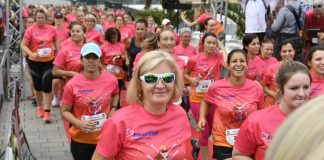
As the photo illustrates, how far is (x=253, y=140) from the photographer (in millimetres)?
3004

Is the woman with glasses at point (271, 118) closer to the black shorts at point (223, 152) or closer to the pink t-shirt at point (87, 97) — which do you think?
the black shorts at point (223, 152)

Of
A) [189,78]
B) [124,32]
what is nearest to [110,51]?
[189,78]

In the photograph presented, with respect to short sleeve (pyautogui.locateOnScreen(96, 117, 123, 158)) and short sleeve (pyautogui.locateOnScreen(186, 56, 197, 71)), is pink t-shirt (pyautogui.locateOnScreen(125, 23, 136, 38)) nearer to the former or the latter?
short sleeve (pyautogui.locateOnScreen(186, 56, 197, 71))

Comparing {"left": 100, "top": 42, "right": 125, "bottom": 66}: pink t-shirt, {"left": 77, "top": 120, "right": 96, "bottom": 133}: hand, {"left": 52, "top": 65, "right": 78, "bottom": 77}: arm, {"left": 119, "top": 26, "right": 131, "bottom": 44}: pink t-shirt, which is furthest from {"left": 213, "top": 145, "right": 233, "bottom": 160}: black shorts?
{"left": 119, "top": 26, "right": 131, "bottom": 44}: pink t-shirt

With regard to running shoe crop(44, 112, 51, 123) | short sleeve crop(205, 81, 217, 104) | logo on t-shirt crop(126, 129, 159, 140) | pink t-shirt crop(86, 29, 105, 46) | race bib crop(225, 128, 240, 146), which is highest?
pink t-shirt crop(86, 29, 105, 46)

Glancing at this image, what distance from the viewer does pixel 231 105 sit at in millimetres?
4555

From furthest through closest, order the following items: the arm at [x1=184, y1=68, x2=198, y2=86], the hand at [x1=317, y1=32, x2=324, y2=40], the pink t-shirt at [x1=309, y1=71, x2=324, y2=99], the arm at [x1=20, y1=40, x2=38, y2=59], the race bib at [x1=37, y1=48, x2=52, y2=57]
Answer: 1. the hand at [x1=317, y1=32, x2=324, y2=40]
2. the race bib at [x1=37, y1=48, x2=52, y2=57]
3. the arm at [x1=20, y1=40, x2=38, y2=59]
4. the arm at [x1=184, y1=68, x2=198, y2=86]
5. the pink t-shirt at [x1=309, y1=71, x2=324, y2=99]

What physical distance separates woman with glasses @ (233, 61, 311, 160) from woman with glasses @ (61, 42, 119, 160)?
5.55ft

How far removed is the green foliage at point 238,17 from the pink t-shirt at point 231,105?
12.2m

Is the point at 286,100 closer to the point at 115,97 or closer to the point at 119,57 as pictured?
the point at 115,97

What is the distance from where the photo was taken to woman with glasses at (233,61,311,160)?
297 cm

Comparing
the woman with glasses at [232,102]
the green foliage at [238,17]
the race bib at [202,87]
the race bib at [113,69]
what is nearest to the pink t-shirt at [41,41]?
the race bib at [113,69]

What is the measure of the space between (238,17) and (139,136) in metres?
14.8

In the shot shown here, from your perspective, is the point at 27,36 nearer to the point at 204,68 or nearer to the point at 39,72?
the point at 39,72
